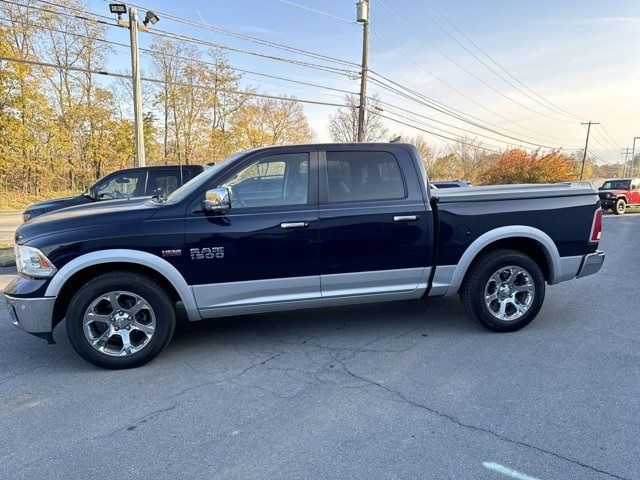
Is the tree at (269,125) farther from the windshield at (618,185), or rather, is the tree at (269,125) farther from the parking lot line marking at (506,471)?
the parking lot line marking at (506,471)

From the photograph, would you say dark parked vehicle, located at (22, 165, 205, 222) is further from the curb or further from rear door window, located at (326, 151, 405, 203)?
rear door window, located at (326, 151, 405, 203)

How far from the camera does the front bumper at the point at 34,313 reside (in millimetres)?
3537

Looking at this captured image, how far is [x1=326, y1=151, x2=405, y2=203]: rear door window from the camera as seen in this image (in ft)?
13.6

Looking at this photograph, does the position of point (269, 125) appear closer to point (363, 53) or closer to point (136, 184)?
point (363, 53)

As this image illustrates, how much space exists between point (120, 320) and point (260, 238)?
4.60 ft

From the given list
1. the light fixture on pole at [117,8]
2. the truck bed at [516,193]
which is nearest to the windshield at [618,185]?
the truck bed at [516,193]

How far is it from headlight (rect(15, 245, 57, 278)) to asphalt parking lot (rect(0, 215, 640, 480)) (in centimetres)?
89

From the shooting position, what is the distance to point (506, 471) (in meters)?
2.39

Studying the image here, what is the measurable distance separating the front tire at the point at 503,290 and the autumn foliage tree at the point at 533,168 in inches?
1420

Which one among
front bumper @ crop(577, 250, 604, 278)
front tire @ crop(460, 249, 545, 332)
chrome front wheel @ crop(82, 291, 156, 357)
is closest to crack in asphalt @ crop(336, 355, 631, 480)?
front tire @ crop(460, 249, 545, 332)

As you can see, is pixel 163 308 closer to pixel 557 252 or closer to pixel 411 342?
pixel 411 342

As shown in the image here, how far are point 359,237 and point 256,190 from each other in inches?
42.2

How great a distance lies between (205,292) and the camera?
384cm

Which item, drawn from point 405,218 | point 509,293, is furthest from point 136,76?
point 509,293
